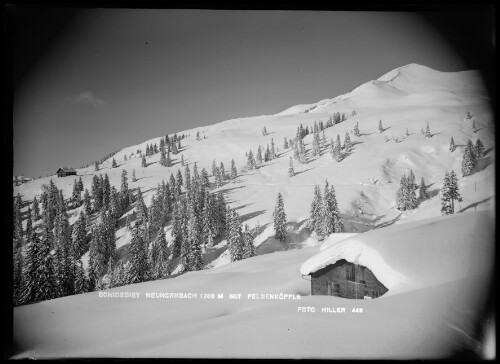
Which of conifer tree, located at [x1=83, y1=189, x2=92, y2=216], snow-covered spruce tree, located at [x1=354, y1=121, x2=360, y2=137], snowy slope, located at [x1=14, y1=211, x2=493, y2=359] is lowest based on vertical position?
snowy slope, located at [x1=14, y1=211, x2=493, y2=359]

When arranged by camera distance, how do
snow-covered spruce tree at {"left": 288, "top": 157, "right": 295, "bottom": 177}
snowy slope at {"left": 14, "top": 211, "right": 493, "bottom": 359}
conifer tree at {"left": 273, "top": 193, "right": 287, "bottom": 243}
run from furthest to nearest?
snow-covered spruce tree at {"left": 288, "top": 157, "right": 295, "bottom": 177}
conifer tree at {"left": 273, "top": 193, "right": 287, "bottom": 243}
snowy slope at {"left": 14, "top": 211, "right": 493, "bottom": 359}

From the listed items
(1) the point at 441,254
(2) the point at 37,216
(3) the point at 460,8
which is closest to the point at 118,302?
(2) the point at 37,216

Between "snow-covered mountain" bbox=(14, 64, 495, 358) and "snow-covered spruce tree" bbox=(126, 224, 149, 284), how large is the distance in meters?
0.22

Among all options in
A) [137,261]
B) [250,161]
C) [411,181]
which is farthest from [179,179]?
[411,181]

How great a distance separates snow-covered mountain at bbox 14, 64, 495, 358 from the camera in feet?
18.1

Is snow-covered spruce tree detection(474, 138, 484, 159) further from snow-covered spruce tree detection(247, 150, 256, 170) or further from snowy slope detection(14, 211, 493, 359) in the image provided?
snow-covered spruce tree detection(247, 150, 256, 170)

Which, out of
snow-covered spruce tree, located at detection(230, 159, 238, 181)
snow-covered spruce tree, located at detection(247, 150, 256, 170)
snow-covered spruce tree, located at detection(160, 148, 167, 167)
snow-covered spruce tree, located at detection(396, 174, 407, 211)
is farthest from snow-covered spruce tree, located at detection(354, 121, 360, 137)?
snow-covered spruce tree, located at detection(160, 148, 167, 167)

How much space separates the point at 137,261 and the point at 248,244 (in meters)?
2.35

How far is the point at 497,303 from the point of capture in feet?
19.2

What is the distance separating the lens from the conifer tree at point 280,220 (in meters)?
6.56

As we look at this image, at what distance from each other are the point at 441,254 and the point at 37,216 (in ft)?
25.8

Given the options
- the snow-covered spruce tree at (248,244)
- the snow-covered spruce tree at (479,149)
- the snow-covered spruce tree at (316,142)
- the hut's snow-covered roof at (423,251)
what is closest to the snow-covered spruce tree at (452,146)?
the snow-covered spruce tree at (479,149)

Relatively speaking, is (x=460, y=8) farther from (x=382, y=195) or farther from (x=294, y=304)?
(x=294, y=304)

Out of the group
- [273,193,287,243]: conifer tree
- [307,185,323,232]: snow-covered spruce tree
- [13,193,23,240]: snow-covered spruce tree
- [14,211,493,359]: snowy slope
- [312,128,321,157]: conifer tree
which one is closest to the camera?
[14,211,493,359]: snowy slope
